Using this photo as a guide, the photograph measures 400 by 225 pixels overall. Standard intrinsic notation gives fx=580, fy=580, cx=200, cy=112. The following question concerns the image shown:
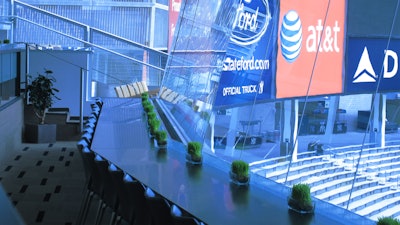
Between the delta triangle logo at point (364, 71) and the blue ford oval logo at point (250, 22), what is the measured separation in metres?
1.71

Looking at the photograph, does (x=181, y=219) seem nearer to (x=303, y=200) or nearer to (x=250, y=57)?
(x=303, y=200)

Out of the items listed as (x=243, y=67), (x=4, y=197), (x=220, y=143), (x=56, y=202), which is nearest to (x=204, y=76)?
(x=243, y=67)

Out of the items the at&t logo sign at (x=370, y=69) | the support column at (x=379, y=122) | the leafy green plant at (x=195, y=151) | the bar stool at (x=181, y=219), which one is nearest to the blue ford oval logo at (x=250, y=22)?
the leafy green plant at (x=195, y=151)

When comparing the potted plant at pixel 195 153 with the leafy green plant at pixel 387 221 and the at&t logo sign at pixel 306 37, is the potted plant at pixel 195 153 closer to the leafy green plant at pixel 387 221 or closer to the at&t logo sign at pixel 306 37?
the at&t logo sign at pixel 306 37

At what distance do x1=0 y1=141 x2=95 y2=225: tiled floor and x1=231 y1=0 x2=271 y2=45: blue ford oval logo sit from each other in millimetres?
2253

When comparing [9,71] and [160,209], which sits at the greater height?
[9,71]

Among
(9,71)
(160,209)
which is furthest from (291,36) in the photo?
(9,71)

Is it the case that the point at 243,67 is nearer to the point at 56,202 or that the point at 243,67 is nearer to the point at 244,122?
the point at 244,122

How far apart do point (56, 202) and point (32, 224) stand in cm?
88

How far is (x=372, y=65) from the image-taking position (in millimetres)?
2830

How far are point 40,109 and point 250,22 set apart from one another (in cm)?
608

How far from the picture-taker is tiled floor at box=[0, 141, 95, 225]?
5.54 meters

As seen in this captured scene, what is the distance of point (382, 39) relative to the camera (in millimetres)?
2783

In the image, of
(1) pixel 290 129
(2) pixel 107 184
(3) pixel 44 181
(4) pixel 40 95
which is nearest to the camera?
(1) pixel 290 129
